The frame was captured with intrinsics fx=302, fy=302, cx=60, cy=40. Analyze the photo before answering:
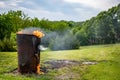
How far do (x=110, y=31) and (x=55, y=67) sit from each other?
2204 inches

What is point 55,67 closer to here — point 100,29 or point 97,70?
point 97,70

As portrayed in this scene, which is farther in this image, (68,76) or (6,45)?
(6,45)

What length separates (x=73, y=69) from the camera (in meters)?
21.2

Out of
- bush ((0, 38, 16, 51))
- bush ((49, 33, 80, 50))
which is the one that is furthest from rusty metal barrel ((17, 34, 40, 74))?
bush ((49, 33, 80, 50))

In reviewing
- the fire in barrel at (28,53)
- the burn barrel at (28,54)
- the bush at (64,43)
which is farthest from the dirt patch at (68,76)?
the bush at (64,43)

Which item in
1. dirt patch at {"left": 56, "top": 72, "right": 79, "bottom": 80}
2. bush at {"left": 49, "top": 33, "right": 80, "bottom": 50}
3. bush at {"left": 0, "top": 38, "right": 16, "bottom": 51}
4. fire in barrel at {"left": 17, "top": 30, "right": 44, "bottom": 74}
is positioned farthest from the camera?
bush at {"left": 49, "top": 33, "right": 80, "bottom": 50}

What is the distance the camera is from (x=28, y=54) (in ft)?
64.4

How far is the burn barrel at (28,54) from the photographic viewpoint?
19641mm

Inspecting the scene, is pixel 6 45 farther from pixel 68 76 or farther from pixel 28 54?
pixel 68 76

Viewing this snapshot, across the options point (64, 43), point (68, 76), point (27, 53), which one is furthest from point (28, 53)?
point (64, 43)

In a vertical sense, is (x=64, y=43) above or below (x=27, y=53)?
below

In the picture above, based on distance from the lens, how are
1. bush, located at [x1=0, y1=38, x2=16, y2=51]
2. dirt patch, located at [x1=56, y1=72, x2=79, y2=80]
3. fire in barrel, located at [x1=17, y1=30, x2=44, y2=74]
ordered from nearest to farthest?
dirt patch, located at [x1=56, y1=72, x2=79, y2=80] < fire in barrel, located at [x1=17, y1=30, x2=44, y2=74] < bush, located at [x1=0, y1=38, x2=16, y2=51]

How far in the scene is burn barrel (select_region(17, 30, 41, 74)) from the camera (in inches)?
773

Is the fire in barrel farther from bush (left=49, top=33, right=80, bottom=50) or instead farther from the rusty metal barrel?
bush (left=49, top=33, right=80, bottom=50)
